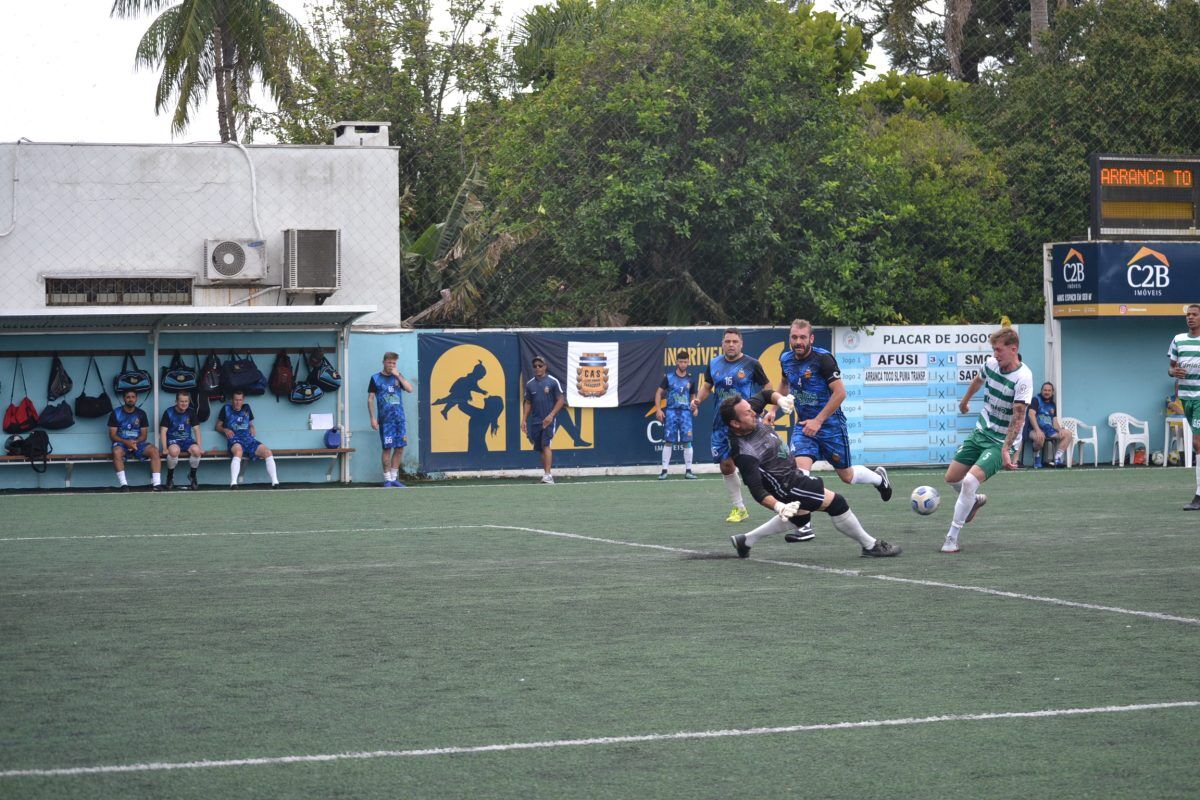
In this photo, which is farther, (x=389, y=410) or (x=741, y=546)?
(x=389, y=410)

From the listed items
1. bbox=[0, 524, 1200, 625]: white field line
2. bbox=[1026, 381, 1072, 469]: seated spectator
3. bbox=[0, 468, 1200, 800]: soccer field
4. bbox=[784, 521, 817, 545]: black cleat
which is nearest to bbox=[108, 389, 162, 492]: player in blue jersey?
bbox=[0, 524, 1200, 625]: white field line

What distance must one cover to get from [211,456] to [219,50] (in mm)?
23314

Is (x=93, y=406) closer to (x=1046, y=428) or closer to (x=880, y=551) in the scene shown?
(x=880, y=551)

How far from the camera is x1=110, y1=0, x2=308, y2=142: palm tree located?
138 ft

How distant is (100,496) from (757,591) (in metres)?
13.9

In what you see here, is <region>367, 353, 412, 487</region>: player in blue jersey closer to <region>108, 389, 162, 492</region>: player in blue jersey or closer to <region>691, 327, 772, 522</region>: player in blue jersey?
<region>108, 389, 162, 492</region>: player in blue jersey

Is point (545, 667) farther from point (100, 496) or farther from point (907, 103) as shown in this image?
point (907, 103)

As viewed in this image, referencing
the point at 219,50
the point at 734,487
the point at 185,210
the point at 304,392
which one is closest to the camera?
the point at 734,487

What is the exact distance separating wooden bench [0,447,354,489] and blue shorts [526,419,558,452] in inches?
111

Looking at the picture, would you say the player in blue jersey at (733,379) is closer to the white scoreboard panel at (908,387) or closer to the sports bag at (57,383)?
the sports bag at (57,383)

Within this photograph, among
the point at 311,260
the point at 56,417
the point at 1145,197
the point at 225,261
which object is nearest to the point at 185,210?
the point at 225,261

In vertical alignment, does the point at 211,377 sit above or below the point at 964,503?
above

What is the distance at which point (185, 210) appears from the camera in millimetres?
24672

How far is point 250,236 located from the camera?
2494 cm
